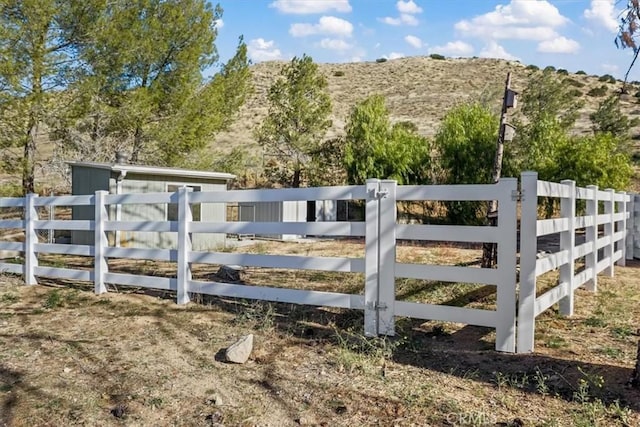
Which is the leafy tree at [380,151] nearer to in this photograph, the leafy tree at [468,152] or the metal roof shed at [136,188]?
the leafy tree at [468,152]

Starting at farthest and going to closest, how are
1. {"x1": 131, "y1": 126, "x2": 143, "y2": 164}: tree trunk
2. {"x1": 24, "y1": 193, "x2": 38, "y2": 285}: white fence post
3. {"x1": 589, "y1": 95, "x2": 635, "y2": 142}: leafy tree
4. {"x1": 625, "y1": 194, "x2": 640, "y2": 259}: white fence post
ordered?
{"x1": 589, "y1": 95, "x2": 635, "y2": 142}: leafy tree
{"x1": 131, "y1": 126, "x2": 143, "y2": 164}: tree trunk
{"x1": 625, "y1": 194, "x2": 640, "y2": 259}: white fence post
{"x1": 24, "y1": 193, "x2": 38, "y2": 285}: white fence post

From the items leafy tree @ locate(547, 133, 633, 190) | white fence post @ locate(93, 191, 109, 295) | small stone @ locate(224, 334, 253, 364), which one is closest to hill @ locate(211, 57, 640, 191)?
leafy tree @ locate(547, 133, 633, 190)

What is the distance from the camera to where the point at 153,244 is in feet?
45.9

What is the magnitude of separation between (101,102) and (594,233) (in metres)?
13.5

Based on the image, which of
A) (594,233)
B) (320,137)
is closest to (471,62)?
(320,137)

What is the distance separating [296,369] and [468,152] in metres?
16.1

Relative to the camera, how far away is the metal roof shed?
43.0ft

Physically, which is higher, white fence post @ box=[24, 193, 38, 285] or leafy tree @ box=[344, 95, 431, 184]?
leafy tree @ box=[344, 95, 431, 184]

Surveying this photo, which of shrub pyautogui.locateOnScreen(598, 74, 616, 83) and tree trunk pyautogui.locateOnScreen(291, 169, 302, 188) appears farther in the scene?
shrub pyautogui.locateOnScreen(598, 74, 616, 83)

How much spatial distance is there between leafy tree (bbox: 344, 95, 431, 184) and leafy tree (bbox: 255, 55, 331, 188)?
2195mm

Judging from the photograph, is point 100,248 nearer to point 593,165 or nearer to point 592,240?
point 592,240

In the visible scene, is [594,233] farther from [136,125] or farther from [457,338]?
[136,125]

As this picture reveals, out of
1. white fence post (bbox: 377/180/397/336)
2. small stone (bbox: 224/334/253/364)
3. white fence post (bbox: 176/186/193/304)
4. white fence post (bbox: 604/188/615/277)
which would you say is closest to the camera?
small stone (bbox: 224/334/253/364)

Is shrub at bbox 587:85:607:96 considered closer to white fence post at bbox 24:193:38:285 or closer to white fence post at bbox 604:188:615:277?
white fence post at bbox 604:188:615:277
